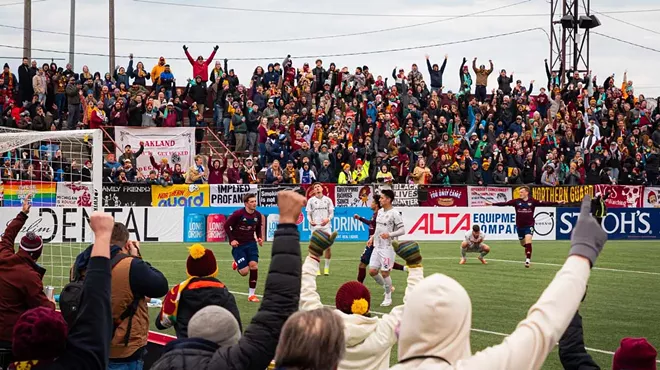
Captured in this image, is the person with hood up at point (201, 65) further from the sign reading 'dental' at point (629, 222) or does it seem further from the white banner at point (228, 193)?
the sign reading 'dental' at point (629, 222)

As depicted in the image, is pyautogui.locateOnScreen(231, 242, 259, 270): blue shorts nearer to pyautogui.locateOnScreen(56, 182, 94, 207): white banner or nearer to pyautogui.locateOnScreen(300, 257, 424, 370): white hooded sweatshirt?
pyautogui.locateOnScreen(56, 182, 94, 207): white banner

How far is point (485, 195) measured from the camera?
126ft

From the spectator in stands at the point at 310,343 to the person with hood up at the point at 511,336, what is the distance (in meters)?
0.36

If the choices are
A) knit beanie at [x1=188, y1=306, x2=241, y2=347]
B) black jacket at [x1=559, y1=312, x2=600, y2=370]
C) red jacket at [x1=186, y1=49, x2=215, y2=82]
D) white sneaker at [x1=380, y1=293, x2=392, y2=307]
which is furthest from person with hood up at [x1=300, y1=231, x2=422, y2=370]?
red jacket at [x1=186, y1=49, x2=215, y2=82]

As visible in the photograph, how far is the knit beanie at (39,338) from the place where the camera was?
4.79 metres

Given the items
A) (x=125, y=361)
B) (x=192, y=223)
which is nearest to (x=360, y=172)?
(x=192, y=223)

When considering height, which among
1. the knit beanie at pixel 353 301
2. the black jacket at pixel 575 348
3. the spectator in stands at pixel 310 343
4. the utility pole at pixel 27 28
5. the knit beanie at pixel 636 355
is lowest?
the black jacket at pixel 575 348

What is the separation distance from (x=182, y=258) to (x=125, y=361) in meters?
18.7

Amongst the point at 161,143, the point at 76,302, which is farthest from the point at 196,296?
the point at 161,143

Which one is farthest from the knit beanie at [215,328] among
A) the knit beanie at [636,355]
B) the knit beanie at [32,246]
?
the knit beanie at [32,246]

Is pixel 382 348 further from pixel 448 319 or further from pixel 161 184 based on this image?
pixel 161 184

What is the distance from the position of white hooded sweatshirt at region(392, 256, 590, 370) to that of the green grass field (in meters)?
8.84

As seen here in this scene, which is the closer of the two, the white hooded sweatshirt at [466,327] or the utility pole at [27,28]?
the white hooded sweatshirt at [466,327]

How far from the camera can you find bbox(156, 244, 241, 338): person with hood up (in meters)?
7.76
